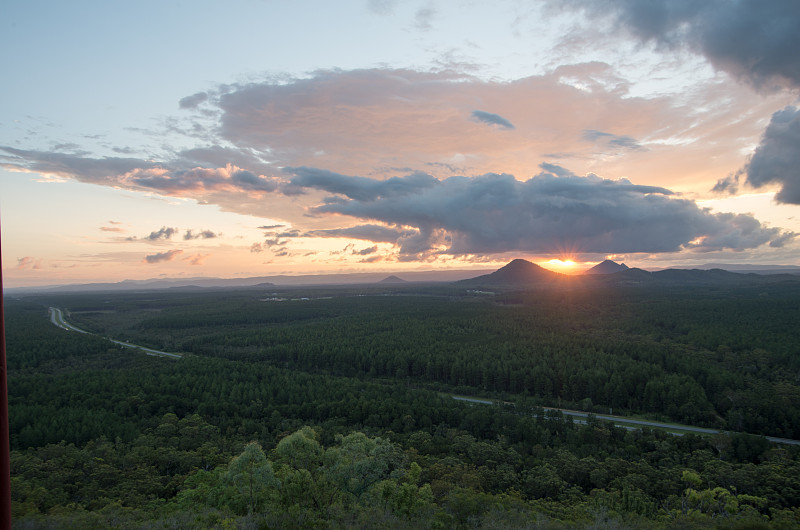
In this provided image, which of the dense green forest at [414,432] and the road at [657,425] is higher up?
the dense green forest at [414,432]

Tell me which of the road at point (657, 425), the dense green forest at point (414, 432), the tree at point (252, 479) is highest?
the tree at point (252, 479)

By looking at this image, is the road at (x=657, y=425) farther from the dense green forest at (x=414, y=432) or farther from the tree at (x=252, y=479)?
the tree at (x=252, y=479)

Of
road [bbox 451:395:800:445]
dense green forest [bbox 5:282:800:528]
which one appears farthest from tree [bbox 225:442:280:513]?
road [bbox 451:395:800:445]

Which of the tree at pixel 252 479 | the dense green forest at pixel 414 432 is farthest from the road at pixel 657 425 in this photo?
the tree at pixel 252 479

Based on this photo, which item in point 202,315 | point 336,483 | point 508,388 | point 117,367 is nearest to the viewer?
point 336,483

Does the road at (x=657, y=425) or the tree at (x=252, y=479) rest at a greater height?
the tree at (x=252, y=479)

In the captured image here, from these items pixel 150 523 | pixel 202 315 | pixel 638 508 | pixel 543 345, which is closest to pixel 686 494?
pixel 638 508

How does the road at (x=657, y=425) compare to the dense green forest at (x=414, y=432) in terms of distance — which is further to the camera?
the road at (x=657, y=425)

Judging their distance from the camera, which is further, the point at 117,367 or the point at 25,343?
the point at 25,343

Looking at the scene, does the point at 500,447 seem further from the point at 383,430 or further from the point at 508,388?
the point at 508,388
